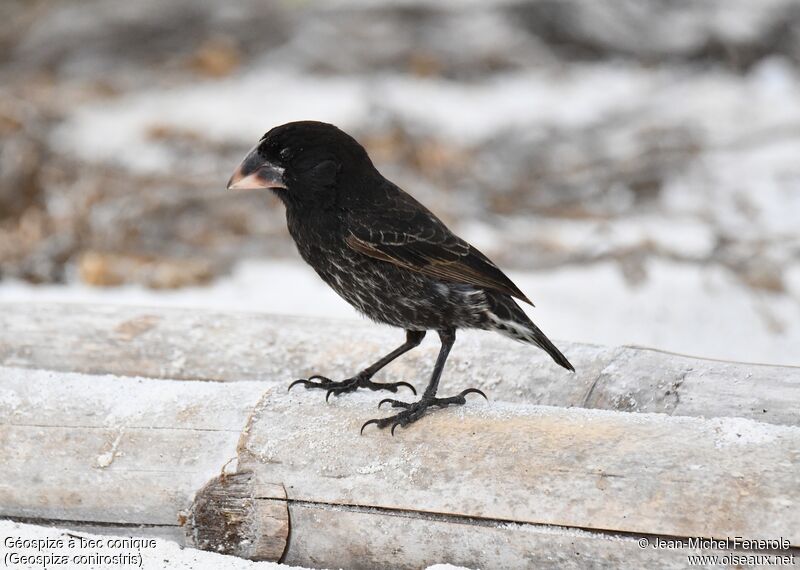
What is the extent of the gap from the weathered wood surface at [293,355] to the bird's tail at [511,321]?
0.54 ft

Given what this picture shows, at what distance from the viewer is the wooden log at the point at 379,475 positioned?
272 cm

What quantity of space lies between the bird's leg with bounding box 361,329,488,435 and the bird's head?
2.01 feet

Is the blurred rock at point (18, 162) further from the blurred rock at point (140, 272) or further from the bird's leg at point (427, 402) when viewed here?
the bird's leg at point (427, 402)

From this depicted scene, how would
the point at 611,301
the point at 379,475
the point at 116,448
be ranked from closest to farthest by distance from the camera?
1. the point at 379,475
2. the point at 116,448
3. the point at 611,301

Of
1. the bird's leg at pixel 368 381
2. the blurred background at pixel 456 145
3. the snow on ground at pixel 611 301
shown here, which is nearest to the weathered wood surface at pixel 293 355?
the bird's leg at pixel 368 381

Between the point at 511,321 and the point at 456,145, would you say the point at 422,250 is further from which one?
the point at 456,145

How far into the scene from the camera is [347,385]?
12.3 ft

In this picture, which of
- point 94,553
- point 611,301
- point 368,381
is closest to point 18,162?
point 611,301

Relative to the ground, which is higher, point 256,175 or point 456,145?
point 256,175

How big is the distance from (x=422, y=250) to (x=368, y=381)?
1.67 ft

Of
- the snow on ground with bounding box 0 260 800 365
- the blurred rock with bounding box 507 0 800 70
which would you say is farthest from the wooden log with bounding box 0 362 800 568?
the blurred rock with bounding box 507 0 800 70

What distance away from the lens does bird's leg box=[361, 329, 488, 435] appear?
324cm

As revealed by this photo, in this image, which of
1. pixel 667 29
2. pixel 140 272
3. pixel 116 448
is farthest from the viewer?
pixel 667 29

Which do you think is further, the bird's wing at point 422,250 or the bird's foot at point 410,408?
the bird's wing at point 422,250
